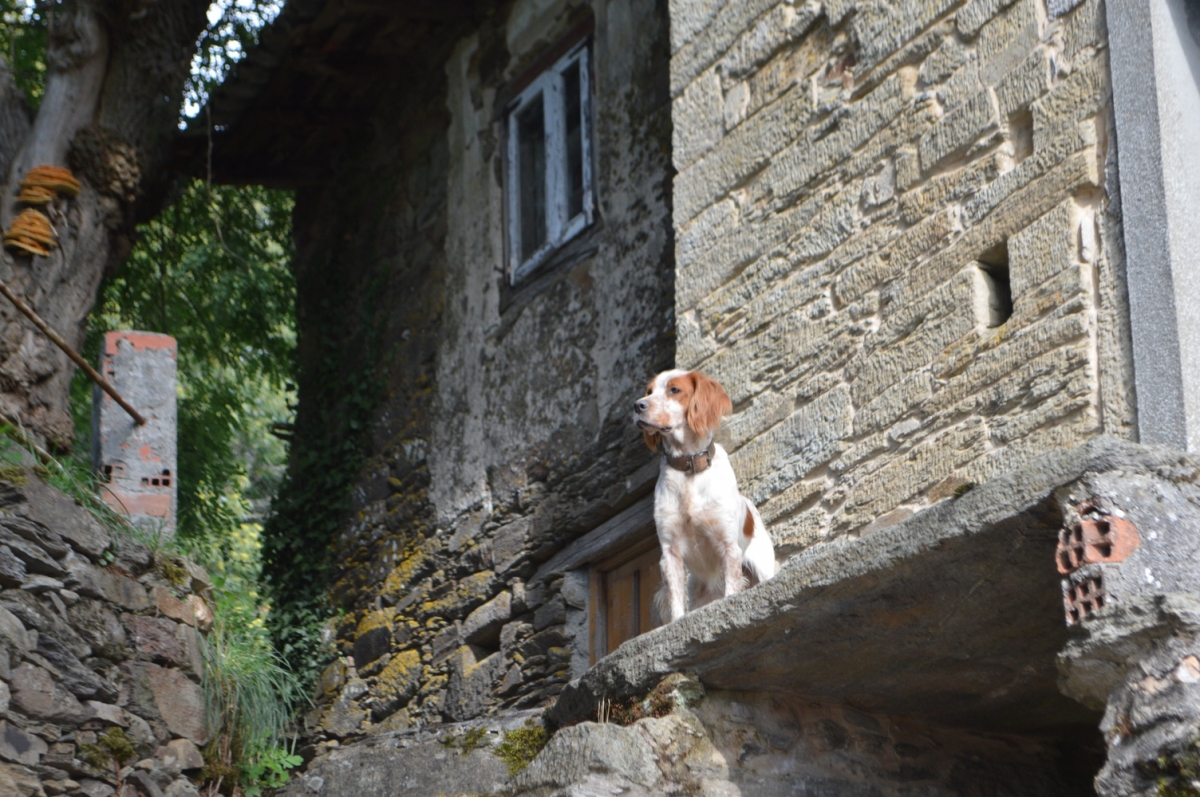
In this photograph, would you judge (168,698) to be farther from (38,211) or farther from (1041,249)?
(1041,249)

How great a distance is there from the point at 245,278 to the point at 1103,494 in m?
8.85

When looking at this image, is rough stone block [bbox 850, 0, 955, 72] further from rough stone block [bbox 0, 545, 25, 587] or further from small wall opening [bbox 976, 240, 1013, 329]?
rough stone block [bbox 0, 545, 25, 587]

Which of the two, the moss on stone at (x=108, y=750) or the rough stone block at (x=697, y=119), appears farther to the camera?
the moss on stone at (x=108, y=750)

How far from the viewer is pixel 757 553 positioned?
14.7 ft

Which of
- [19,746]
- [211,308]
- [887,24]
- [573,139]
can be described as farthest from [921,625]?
[211,308]

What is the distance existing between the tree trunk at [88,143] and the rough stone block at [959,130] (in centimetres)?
510

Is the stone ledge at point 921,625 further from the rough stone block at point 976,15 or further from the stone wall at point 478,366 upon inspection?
the stone wall at point 478,366

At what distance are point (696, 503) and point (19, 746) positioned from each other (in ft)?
9.66

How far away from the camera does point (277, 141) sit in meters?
10.4

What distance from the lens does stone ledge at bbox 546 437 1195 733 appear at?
3.36 metres

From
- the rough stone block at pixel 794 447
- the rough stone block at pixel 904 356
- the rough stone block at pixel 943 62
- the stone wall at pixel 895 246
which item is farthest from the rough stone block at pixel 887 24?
the rough stone block at pixel 794 447

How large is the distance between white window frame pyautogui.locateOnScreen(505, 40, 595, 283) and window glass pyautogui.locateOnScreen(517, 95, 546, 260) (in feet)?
0.10

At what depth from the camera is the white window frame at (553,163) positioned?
7.86 m

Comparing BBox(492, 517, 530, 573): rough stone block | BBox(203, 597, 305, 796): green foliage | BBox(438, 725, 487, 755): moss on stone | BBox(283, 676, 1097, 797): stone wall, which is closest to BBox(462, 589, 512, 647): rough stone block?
BBox(492, 517, 530, 573): rough stone block
